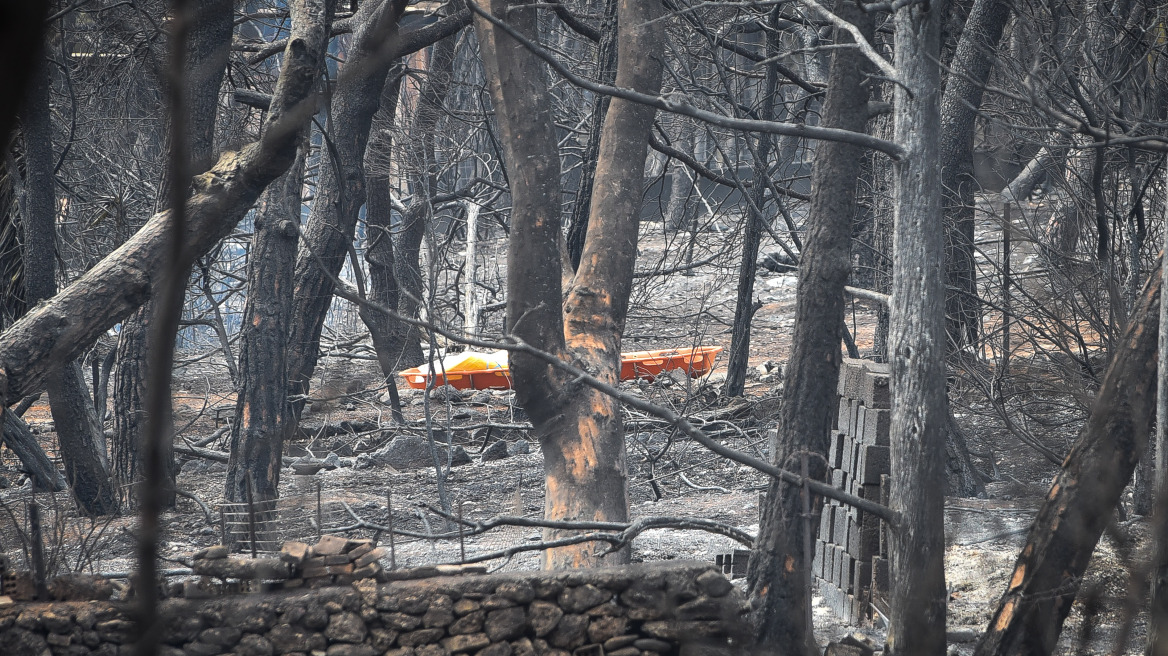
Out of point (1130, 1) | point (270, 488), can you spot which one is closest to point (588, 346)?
point (270, 488)

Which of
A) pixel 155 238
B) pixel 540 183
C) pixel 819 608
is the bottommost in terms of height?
pixel 819 608

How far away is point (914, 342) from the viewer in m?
4.75

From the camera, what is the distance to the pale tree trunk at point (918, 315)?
15.4 ft

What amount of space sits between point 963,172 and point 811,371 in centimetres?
502

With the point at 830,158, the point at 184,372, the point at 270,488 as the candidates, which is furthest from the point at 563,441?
the point at 184,372

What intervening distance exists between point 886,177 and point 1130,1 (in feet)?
10.4

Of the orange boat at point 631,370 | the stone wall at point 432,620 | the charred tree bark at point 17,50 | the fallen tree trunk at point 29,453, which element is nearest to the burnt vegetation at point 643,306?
the charred tree bark at point 17,50

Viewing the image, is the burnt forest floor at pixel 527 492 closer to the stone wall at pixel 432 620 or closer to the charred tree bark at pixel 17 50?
the stone wall at pixel 432 620

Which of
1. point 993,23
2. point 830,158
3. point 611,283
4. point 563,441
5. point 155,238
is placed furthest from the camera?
point 993,23

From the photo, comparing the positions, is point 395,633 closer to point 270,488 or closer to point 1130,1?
point 270,488

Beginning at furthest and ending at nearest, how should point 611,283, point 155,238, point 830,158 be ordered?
point 611,283, point 155,238, point 830,158

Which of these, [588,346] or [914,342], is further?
[588,346]

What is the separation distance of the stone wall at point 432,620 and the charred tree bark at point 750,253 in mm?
5266

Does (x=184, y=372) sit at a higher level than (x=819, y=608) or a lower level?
higher
